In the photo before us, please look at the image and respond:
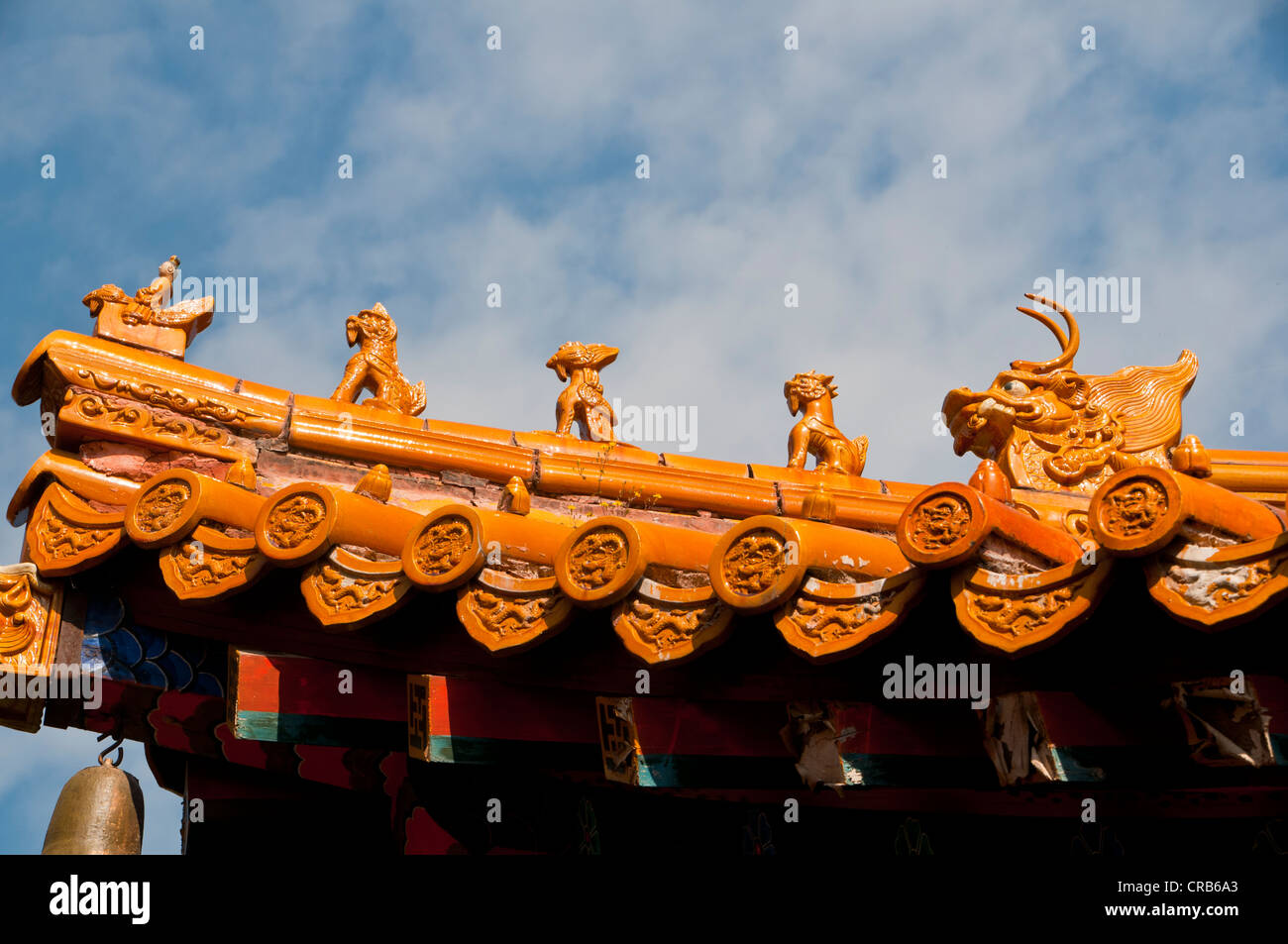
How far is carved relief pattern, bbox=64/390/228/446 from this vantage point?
524cm

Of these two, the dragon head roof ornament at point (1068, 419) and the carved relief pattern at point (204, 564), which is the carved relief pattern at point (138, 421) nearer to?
the carved relief pattern at point (204, 564)

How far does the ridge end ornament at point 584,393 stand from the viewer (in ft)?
21.2

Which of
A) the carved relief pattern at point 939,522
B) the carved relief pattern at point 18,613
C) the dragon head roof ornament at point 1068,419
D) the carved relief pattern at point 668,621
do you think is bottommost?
the carved relief pattern at point 668,621

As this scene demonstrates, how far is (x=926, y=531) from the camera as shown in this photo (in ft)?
11.4

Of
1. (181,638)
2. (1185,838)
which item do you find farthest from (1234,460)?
(181,638)

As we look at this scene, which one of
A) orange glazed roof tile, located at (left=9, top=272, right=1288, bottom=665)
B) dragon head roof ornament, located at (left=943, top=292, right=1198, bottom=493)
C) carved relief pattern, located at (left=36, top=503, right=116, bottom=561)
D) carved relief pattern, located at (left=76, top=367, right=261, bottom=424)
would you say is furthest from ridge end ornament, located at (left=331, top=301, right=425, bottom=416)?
dragon head roof ornament, located at (left=943, top=292, right=1198, bottom=493)

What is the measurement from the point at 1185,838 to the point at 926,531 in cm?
140

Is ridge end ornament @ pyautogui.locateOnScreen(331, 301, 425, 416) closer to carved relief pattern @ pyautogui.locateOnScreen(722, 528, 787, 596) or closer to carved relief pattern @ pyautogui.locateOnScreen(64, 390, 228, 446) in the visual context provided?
carved relief pattern @ pyautogui.locateOnScreen(64, 390, 228, 446)

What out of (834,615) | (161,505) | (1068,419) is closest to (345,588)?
(161,505)

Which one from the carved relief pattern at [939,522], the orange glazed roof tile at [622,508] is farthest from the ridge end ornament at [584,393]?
the carved relief pattern at [939,522]
